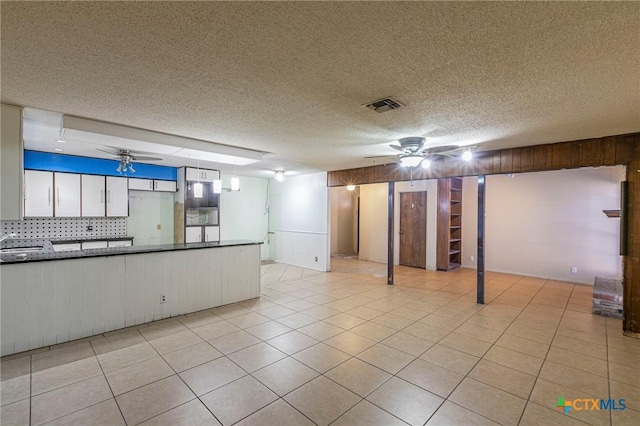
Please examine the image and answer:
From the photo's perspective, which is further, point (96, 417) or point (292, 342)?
point (292, 342)

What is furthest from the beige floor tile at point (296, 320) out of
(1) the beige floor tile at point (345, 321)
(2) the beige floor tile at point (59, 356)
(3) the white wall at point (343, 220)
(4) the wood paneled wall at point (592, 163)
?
(3) the white wall at point (343, 220)

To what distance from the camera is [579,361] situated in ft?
9.50

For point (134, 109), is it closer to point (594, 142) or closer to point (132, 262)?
point (132, 262)

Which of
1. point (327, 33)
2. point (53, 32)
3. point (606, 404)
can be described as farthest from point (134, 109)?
point (606, 404)

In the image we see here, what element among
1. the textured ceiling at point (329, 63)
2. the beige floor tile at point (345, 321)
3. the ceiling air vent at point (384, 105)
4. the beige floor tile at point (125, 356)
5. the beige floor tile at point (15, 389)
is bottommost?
the beige floor tile at point (345, 321)

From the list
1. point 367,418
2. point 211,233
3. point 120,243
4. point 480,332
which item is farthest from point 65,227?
point 480,332

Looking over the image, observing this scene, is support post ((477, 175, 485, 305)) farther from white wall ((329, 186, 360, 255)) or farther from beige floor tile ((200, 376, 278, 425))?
white wall ((329, 186, 360, 255))

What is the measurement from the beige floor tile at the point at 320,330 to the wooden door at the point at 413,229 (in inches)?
189

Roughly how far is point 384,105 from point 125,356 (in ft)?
11.8

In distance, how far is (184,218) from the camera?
661 cm

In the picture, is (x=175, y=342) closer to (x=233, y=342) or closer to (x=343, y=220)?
(x=233, y=342)

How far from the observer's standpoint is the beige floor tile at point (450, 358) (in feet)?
9.04

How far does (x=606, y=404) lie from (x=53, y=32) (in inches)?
181

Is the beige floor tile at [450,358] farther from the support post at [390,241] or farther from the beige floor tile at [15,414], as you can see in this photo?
the beige floor tile at [15,414]
